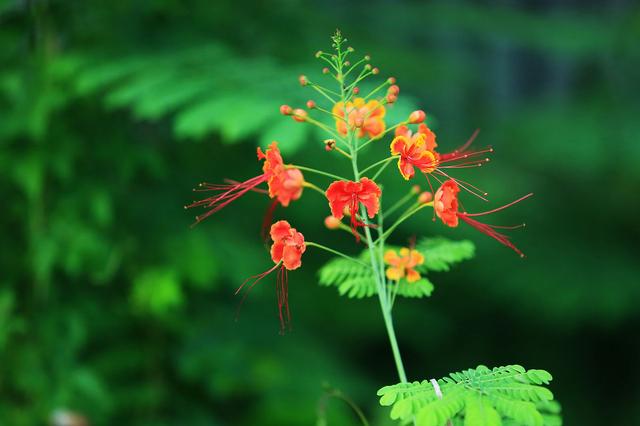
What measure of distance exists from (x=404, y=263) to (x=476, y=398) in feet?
1.28

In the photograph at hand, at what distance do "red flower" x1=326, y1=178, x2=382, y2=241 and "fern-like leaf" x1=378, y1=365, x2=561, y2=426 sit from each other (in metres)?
0.29

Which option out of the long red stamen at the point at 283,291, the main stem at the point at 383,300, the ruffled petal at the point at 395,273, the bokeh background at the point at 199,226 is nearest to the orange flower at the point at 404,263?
the ruffled petal at the point at 395,273

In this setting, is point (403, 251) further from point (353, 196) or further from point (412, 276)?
point (353, 196)

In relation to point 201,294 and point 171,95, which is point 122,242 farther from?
point 171,95

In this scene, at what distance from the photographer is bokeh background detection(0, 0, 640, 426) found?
2969 millimetres

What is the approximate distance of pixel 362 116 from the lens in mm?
1342

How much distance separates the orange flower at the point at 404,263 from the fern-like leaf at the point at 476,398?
0.28 metres

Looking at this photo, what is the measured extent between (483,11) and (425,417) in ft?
14.6

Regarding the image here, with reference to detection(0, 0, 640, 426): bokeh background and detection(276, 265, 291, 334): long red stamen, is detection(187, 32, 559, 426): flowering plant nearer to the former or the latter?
detection(276, 265, 291, 334): long red stamen

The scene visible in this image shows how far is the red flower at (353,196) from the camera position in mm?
1241

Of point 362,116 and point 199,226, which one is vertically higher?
point 199,226

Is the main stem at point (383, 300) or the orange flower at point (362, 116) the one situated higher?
the orange flower at point (362, 116)

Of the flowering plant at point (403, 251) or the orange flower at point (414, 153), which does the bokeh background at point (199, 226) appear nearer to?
the flowering plant at point (403, 251)

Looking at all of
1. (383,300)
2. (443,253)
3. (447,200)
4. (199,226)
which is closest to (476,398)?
(383,300)
